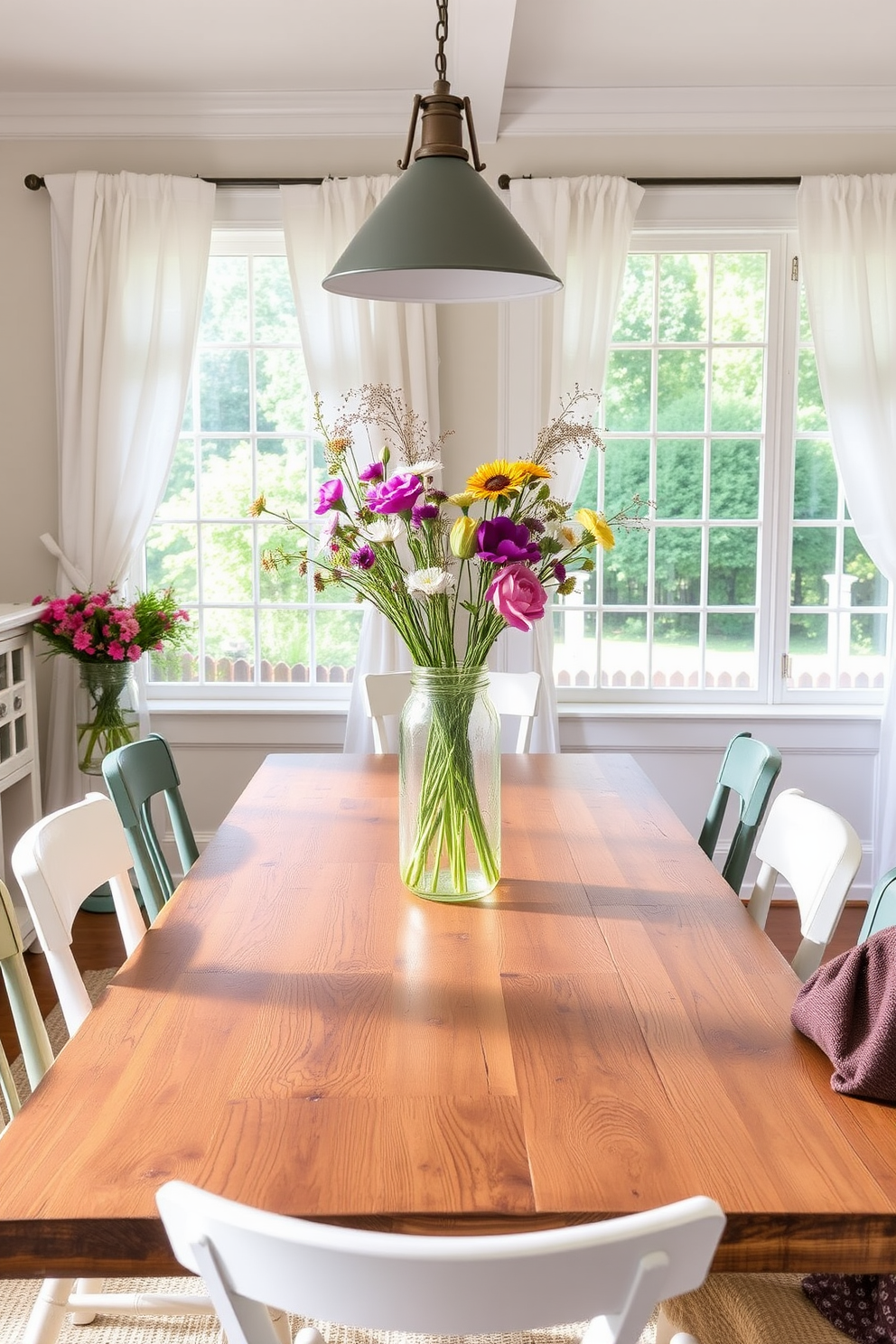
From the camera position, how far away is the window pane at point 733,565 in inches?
167

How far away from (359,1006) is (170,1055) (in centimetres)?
25

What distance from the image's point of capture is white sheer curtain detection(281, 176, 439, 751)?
3.90 meters

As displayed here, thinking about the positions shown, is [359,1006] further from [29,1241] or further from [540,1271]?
[540,1271]

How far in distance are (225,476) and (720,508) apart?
186 cm

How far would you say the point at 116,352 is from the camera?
397 centimetres

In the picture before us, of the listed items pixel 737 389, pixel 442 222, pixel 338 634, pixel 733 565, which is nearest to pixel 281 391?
pixel 338 634

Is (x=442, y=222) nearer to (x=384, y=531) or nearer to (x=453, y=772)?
(x=384, y=531)

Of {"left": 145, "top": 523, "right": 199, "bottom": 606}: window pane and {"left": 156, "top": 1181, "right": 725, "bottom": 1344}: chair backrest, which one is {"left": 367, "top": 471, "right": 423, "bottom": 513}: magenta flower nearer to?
{"left": 156, "top": 1181, "right": 725, "bottom": 1344}: chair backrest

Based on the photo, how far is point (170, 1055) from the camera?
1330mm

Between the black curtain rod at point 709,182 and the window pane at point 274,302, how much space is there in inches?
33.7

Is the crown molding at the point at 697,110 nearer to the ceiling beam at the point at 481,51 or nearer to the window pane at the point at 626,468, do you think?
the ceiling beam at the point at 481,51

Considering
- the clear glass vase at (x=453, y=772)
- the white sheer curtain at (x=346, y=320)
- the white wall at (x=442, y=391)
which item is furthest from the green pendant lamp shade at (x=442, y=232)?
the white wall at (x=442, y=391)

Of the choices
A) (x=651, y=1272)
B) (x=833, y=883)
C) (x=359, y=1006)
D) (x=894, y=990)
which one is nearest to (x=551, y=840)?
(x=833, y=883)

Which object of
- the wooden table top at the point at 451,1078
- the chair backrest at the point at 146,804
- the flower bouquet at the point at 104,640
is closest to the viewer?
the wooden table top at the point at 451,1078
